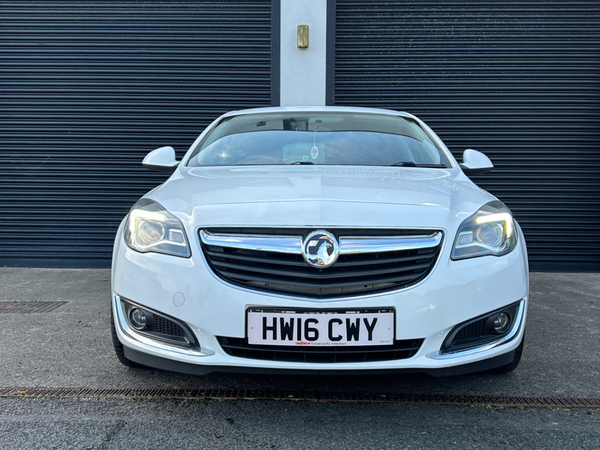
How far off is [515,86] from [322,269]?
16.3 ft

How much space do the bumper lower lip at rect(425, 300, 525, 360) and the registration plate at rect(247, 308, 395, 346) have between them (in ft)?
0.70

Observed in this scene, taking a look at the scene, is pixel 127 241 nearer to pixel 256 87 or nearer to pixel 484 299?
pixel 484 299

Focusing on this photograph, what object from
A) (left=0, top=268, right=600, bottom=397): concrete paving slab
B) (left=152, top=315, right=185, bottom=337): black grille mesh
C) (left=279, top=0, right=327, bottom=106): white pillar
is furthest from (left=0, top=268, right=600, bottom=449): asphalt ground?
(left=279, top=0, right=327, bottom=106): white pillar

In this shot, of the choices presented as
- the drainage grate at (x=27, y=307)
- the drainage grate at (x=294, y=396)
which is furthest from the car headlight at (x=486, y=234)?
the drainage grate at (x=27, y=307)

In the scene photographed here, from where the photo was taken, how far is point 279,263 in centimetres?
205

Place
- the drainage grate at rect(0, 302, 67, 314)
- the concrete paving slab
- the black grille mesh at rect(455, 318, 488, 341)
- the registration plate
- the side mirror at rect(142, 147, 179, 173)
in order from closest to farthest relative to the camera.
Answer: the registration plate, the black grille mesh at rect(455, 318, 488, 341), the concrete paving slab, the side mirror at rect(142, 147, 179, 173), the drainage grate at rect(0, 302, 67, 314)

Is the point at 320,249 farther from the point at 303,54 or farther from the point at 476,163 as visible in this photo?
the point at 303,54

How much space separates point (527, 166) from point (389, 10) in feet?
7.48

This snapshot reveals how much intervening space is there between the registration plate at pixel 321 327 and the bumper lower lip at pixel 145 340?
0.23m

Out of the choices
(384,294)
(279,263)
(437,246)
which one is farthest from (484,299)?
(279,263)

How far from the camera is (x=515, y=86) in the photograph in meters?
6.11

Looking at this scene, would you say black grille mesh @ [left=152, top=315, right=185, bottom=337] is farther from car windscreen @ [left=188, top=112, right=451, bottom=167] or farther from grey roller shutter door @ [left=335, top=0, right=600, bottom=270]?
grey roller shutter door @ [left=335, top=0, right=600, bottom=270]

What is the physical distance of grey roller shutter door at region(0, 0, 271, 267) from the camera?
6066mm

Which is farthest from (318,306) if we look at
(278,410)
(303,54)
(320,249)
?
(303,54)
